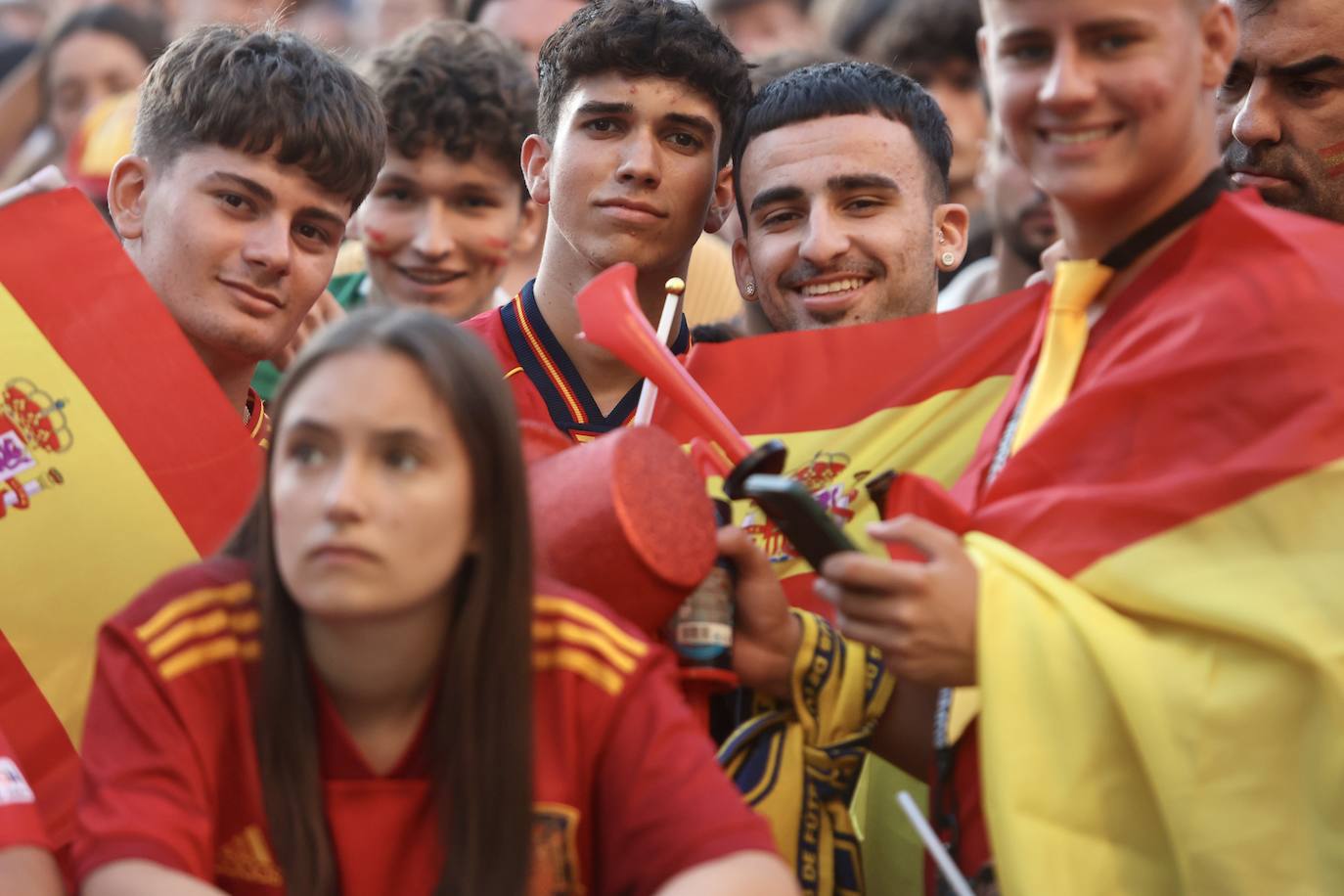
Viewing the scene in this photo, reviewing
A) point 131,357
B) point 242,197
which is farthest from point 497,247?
point 131,357

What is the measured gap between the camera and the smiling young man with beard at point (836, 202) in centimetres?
365

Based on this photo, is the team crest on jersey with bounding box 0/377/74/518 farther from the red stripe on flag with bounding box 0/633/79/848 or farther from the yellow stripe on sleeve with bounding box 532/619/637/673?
the yellow stripe on sleeve with bounding box 532/619/637/673

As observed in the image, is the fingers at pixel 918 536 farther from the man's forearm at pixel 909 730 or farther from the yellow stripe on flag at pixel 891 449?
the yellow stripe on flag at pixel 891 449

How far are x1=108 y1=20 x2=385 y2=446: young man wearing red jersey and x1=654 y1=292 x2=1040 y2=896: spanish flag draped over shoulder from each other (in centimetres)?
87

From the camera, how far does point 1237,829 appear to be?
2.40m

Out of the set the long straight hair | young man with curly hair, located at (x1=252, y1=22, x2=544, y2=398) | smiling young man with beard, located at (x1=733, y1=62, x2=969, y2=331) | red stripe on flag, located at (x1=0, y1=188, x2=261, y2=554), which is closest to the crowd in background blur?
young man with curly hair, located at (x1=252, y1=22, x2=544, y2=398)

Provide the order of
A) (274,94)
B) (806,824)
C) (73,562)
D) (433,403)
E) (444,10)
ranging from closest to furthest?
1. (433,403)
2. (806,824)
3. (73,562)
4. (274,94)
5. (444,10)

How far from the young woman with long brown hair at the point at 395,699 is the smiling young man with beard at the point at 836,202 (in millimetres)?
1315

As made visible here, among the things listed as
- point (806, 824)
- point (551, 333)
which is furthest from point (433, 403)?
point (551, 333)

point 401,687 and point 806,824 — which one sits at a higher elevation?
point 401,687

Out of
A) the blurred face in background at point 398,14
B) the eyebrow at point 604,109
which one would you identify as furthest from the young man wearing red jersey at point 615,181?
the blurred face in background at point 398,14

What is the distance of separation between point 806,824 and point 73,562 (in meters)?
1.25

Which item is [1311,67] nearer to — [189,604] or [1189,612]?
[1189,612]

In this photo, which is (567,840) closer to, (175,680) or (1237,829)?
(175,680)
